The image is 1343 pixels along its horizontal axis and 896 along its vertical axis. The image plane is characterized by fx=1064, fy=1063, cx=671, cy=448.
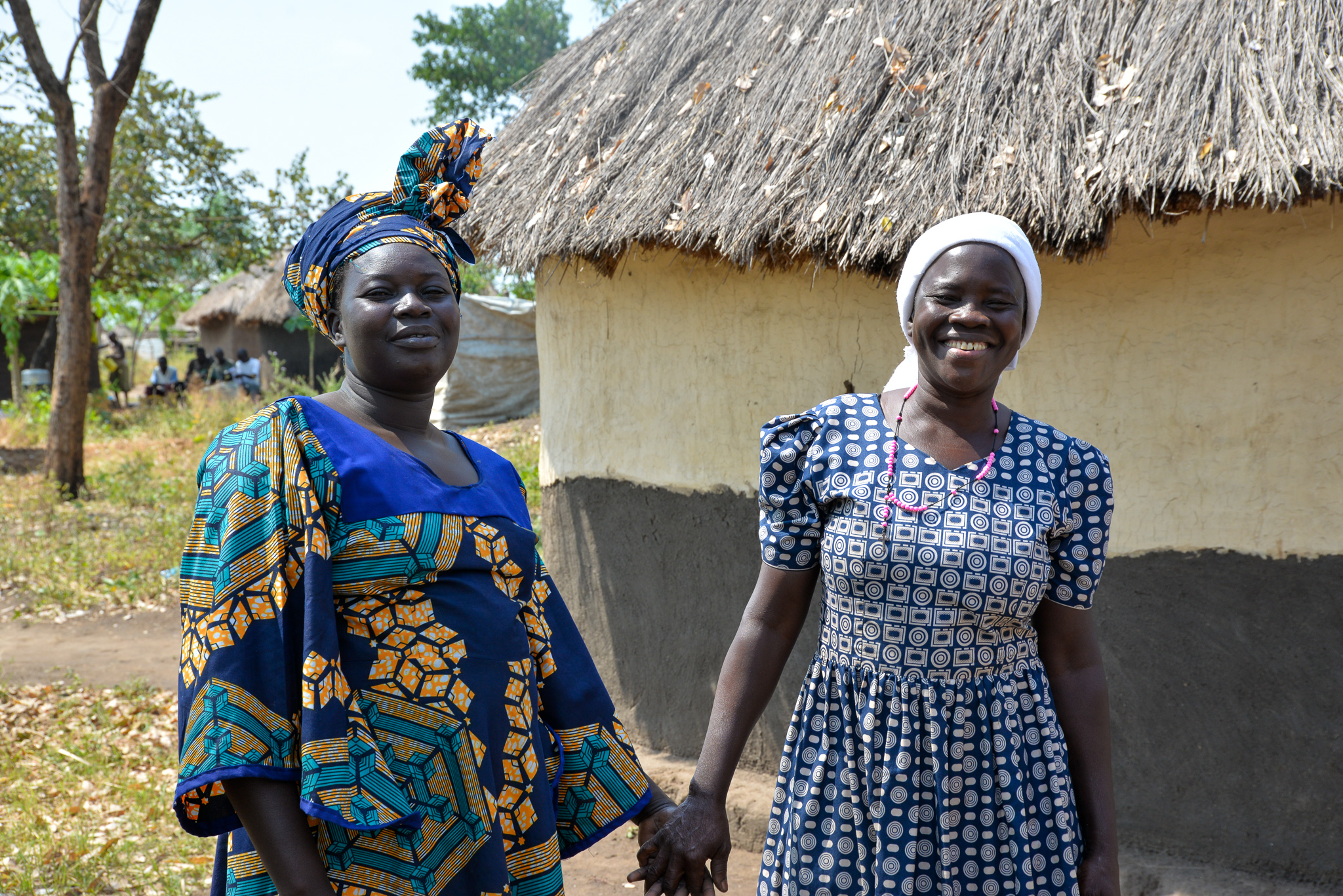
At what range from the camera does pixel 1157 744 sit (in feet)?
11.3

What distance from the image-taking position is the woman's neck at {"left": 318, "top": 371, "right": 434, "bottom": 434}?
180cm

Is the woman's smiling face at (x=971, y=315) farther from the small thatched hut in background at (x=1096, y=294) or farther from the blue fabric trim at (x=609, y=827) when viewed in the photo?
the small thatched hut in background at (x=1096, y=294)

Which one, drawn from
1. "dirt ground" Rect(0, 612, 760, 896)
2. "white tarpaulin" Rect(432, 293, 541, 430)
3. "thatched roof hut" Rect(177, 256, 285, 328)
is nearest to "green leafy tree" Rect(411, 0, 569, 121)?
"thatched roof hut" Rect(177, 256, 285, 328)

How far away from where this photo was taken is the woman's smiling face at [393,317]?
5.75ft

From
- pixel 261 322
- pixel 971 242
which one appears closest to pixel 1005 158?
pixel 971 242

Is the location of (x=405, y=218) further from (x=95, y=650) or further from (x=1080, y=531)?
(x=95, y=650)

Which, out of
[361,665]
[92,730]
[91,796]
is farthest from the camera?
[92,730]

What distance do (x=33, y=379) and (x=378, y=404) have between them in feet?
69.3

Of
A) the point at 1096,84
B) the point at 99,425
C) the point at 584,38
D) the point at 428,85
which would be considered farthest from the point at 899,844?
the point at 428,85

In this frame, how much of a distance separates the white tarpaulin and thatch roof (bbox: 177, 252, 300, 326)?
6320mm

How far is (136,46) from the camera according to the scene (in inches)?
416

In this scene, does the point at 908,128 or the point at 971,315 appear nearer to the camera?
the point at 971,315

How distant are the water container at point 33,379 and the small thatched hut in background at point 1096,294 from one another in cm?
1875

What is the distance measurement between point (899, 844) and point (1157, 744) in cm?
202
